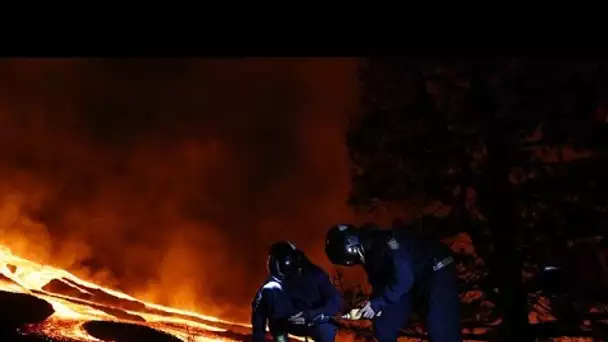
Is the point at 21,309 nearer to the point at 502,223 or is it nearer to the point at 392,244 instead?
the point at 392,244

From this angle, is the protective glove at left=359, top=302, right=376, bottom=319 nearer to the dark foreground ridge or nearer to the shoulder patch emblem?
the shoulder patch emblem

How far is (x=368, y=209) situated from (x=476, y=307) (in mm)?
995

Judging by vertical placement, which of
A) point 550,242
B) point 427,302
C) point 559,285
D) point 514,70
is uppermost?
point 514,70

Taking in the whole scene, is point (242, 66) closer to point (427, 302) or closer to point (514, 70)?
point (514, 70)

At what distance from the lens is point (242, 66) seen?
5133 millimetres

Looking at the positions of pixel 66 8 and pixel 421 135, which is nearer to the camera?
pixel 66 8

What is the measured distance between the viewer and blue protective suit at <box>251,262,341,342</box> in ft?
12.7

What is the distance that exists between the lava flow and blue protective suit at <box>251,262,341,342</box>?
129cm

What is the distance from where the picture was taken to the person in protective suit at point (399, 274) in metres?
3.49

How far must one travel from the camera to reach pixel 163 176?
5.17 meters

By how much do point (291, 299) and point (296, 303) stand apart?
3 cm

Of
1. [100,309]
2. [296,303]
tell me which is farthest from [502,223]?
[100,309]

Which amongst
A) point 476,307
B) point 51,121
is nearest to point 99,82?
point 51,121

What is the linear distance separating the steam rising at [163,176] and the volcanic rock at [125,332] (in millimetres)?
227
